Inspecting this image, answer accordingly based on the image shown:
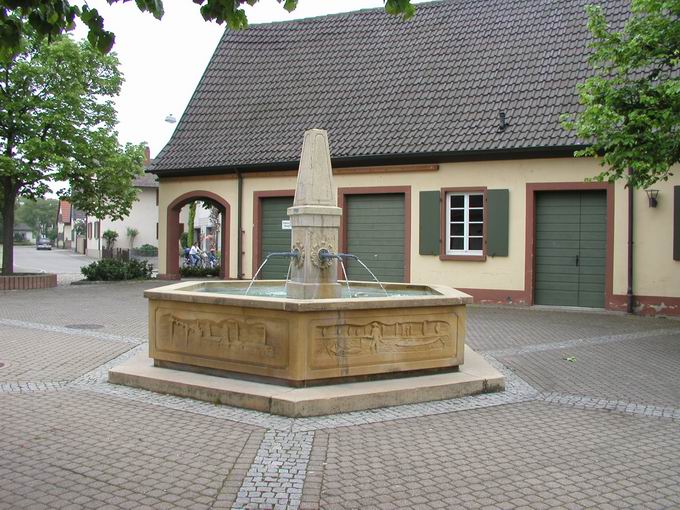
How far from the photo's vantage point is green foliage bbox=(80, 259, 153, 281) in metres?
22.4

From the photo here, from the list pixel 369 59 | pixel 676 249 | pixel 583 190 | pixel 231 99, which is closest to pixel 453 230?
pixel 583 190

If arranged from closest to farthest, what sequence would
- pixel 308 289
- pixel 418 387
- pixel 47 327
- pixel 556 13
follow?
pixel 418 387 → pixel 308 289 → pixel 47 327 → pixel 556 13

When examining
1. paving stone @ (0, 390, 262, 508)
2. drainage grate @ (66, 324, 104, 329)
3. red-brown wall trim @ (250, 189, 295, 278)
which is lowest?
paving stone @ (0, 390, 262, 508)

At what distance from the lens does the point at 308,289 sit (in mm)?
8594

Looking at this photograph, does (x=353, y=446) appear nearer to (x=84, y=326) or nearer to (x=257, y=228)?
(x=84, y=326)

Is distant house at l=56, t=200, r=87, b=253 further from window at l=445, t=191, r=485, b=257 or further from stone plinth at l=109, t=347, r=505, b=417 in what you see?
stone plinth at l=109, t=347, r=505, b=417

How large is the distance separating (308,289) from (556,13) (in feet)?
44.1

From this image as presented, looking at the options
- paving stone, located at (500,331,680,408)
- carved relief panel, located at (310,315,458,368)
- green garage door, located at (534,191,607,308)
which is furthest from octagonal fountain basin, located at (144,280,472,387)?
green garage door, located at (534,191,607,308)

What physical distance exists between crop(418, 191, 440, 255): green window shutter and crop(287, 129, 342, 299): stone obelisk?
8.44 metres

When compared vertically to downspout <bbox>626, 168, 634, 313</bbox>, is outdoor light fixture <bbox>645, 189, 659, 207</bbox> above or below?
above

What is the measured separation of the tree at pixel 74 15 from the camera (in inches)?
185

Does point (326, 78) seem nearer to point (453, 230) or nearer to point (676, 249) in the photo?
point (453, 230)

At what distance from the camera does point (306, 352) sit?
666 cm

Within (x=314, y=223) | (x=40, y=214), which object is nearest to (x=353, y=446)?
(x=314, y=223)
